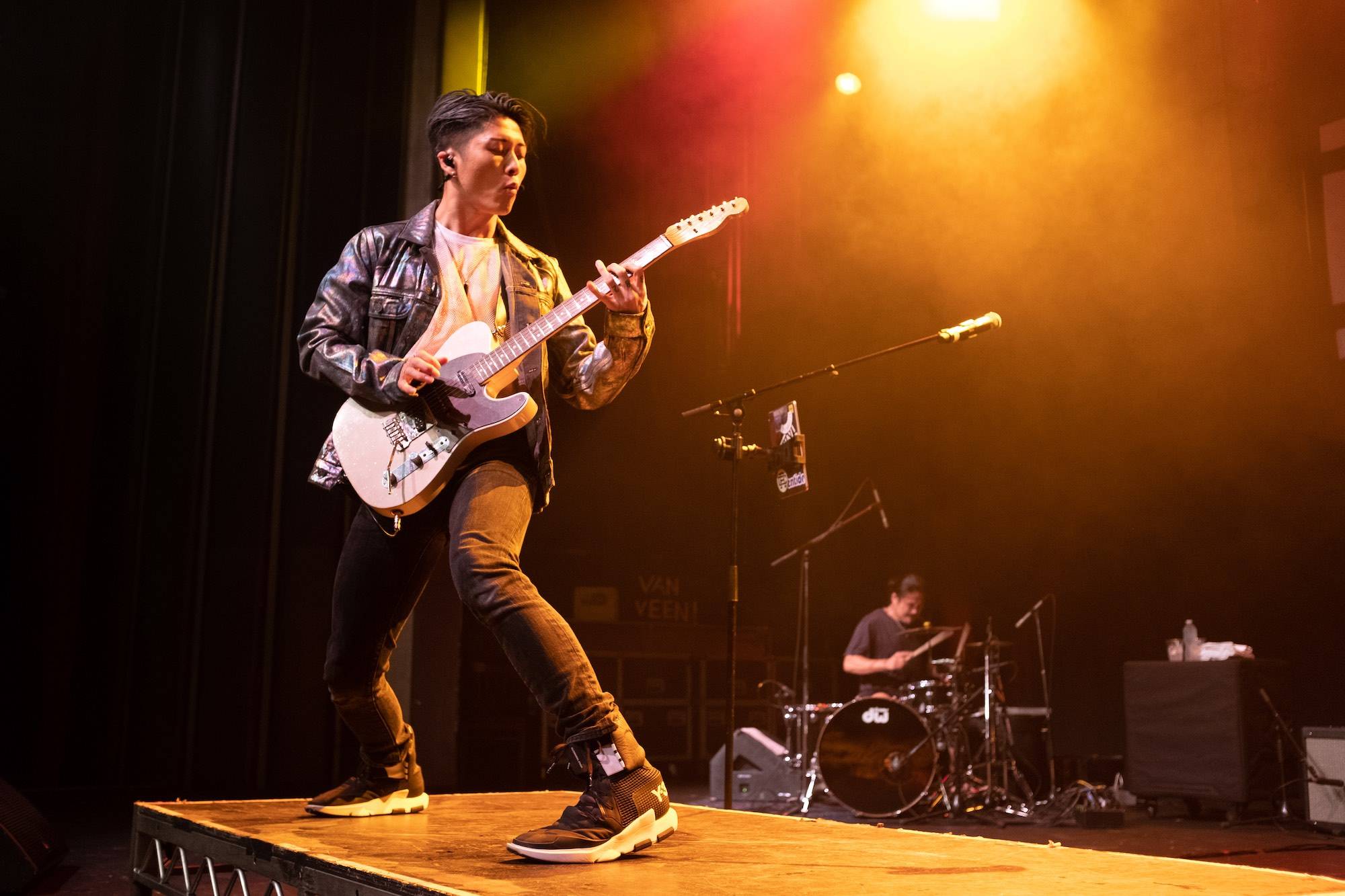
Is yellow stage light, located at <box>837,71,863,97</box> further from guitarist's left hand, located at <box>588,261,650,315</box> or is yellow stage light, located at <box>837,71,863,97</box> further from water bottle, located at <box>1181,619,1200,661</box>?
guitarist's left hand, located at <box>588,261,650,315</box>

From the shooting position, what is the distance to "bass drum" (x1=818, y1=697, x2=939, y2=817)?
261 inches

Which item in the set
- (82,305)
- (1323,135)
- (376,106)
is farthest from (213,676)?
(1323,135)

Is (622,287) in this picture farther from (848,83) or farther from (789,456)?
(848,83)

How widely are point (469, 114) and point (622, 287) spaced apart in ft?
1.95

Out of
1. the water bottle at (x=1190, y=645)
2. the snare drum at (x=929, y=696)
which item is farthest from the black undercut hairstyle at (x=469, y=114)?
the water bottle at (x=1190, y=645)

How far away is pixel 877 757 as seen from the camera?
22.0 feet

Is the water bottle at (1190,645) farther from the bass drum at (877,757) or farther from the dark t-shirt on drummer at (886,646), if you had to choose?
the bass drum at (877,757)

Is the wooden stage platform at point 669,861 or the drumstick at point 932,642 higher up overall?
the drumstick at point 932,642

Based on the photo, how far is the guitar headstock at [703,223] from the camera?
2633 mm

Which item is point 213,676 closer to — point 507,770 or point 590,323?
point 507,770

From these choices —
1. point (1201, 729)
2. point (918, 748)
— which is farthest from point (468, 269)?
point (1201, 729)

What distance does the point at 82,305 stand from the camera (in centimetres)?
595

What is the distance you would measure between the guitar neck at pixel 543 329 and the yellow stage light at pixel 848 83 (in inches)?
236

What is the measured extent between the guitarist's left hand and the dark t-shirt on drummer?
5.28 metres
